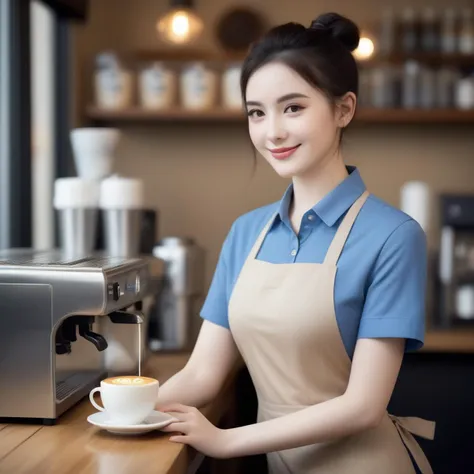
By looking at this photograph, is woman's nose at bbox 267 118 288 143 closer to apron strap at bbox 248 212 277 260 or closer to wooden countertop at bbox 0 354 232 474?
apron strap at bbox 248 212 277 260

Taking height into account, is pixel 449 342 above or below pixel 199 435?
below

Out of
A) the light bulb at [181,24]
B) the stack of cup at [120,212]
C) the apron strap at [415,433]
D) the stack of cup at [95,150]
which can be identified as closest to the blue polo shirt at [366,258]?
the apron strap at [415,433]

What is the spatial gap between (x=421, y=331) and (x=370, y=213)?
0.24 metres

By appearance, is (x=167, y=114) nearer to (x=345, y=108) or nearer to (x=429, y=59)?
(x=429, y=59)

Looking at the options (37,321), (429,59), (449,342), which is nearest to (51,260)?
(37,321)

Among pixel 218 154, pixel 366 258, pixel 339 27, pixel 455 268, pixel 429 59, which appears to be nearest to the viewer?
pixel 366 258

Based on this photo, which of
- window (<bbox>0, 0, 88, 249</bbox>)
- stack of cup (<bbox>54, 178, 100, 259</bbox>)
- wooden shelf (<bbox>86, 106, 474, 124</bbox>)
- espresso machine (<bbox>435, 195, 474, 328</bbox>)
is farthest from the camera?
wooden shelf (<bbox>86, 106, 474, 124</bbox>)

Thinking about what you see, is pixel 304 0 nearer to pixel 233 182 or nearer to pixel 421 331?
pixel 233 182

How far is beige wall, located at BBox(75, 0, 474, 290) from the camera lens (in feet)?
11.7

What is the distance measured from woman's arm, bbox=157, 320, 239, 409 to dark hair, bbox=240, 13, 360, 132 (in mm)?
465

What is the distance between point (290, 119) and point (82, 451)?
0.67 m

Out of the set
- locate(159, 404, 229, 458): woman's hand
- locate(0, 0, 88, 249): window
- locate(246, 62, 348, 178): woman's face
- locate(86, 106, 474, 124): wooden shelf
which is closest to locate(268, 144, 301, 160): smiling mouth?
locate(246, 62, 348, 178): woman's face

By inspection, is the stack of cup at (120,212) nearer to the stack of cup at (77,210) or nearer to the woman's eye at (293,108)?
the stack of cup at (77,210)

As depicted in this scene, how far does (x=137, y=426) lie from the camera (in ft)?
4.61
